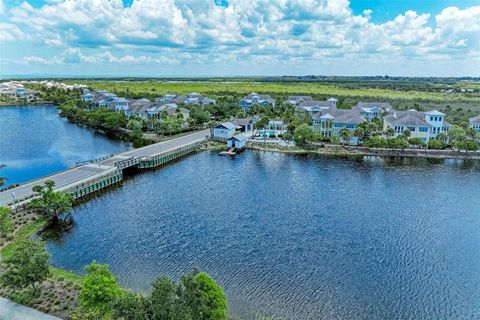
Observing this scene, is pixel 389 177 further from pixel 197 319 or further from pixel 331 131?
pixel 197 319

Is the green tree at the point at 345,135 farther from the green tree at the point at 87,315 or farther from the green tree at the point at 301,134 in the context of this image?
the green tree at the point at 87,315

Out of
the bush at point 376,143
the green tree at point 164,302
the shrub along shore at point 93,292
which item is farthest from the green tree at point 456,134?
the green tree at point 164,302

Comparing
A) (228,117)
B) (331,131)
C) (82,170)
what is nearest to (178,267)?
(82,170)

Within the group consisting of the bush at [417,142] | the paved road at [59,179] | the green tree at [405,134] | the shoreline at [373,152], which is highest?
the green tree at [405,134]

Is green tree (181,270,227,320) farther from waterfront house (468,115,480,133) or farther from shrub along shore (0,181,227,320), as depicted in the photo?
waterfront house (468,115,480,133)

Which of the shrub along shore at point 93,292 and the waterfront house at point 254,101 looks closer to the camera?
the shrub along shore at point 93,292

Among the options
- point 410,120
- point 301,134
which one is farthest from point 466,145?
point 301,134

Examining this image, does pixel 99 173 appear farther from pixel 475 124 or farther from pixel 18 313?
pixel 475 124
